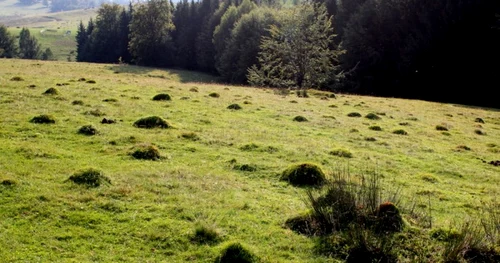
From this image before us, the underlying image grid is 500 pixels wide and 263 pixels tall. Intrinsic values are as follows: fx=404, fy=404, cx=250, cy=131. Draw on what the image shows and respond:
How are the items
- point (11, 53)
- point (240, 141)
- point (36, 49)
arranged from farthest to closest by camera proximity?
point (36, 49) → point (11, 53) → point (240, 141)

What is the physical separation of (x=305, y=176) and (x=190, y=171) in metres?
3.40

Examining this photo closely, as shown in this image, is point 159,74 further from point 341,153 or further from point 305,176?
point 305,176

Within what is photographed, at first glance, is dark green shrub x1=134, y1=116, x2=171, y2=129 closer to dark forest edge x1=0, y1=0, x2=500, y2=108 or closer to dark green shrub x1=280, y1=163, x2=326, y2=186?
dark green shrub x1=280, y1=163, x2=326, y2=186

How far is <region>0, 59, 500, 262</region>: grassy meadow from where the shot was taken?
7.80 meters

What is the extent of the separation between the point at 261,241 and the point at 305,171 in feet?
13.5

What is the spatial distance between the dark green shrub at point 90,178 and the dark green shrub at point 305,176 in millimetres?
5073

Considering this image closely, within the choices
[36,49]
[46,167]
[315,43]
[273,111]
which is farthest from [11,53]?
[46,167]

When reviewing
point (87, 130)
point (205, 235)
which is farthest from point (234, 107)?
point (205, 235)

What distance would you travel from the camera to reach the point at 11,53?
368ft

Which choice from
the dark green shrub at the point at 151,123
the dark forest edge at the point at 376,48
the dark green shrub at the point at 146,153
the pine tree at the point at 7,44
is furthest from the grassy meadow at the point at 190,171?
the pine tree at the point at 7,44

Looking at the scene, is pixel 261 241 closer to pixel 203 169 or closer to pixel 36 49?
pixel 203 169

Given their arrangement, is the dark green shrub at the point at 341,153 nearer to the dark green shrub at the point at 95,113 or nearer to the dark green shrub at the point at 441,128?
the dark green shrub at the point at 441,128

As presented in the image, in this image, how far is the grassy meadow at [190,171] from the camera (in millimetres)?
7801

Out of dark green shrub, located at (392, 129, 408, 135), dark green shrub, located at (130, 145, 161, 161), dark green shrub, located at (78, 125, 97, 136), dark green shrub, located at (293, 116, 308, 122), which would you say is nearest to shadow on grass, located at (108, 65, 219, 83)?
dark green shrub, located at (293, 116, 308, 122)
